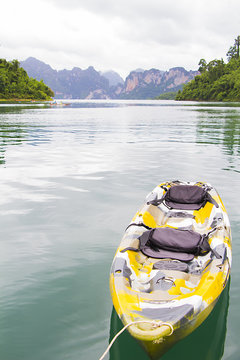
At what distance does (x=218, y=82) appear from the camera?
119000mm

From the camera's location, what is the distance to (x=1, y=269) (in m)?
5.78

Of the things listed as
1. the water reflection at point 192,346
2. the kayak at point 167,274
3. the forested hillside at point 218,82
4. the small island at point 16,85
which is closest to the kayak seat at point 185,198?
the kayak at point 167,274

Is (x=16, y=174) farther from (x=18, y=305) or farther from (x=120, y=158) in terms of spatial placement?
(x=18, y=305)

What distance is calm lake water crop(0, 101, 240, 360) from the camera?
158 inches

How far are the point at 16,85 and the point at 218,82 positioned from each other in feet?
244

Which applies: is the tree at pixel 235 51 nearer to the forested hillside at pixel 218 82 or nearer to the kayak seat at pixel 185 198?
the forested hillside at pixel 218 82

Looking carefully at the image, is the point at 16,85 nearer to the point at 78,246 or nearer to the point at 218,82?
the point at 218,82

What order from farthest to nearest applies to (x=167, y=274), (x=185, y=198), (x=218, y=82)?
(x=218, y=82) → (x=185, y=198) → (x=167, y=274)

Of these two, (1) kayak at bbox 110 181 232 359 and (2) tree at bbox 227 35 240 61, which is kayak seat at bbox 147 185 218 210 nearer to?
(1) kayak at bbox 110 181 232 359

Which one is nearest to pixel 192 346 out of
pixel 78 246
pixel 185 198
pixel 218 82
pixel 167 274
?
pixel 167 274

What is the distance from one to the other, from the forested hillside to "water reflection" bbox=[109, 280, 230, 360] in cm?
11308

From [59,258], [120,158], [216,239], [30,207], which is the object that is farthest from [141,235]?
[120,158]

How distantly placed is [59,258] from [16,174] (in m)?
7.35

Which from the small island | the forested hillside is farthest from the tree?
the small island
